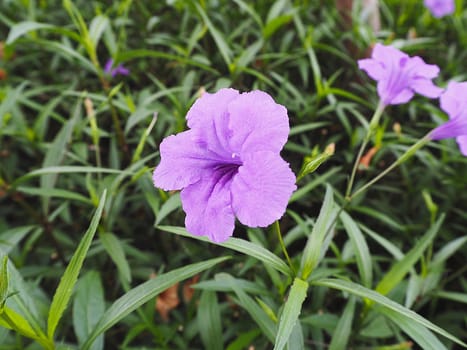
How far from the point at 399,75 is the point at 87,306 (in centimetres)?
93

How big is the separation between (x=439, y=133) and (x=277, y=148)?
526 millimetres

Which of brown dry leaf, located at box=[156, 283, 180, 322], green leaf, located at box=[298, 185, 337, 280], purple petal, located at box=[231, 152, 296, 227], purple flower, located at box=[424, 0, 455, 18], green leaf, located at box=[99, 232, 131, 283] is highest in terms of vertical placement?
purple petal, located at box=[231, 152, 296, 227]

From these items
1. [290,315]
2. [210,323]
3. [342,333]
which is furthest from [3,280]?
[342,333]

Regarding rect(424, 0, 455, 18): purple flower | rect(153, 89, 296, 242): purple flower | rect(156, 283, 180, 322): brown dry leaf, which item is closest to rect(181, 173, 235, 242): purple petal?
rect(153, 89, 296, 242): purple flower

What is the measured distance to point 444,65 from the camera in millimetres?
2027

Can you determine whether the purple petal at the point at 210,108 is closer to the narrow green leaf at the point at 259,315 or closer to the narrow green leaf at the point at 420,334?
the narrow green leaf at the point at 259,315

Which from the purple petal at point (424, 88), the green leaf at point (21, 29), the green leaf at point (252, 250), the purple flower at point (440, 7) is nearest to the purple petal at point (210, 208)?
the green leaf at point (252, 250)

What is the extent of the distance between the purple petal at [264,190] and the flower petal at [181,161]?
10 cm

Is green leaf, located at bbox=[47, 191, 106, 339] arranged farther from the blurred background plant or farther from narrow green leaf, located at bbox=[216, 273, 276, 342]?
narrow green leaf, located at bbox=[216, 273, 276, 342]

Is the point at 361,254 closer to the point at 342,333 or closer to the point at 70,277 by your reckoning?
the point at 342,333

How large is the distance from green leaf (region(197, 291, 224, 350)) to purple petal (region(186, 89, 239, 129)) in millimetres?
540

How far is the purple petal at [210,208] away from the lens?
2.28ft

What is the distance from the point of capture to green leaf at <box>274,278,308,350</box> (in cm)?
68

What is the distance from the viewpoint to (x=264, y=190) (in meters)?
0.66
